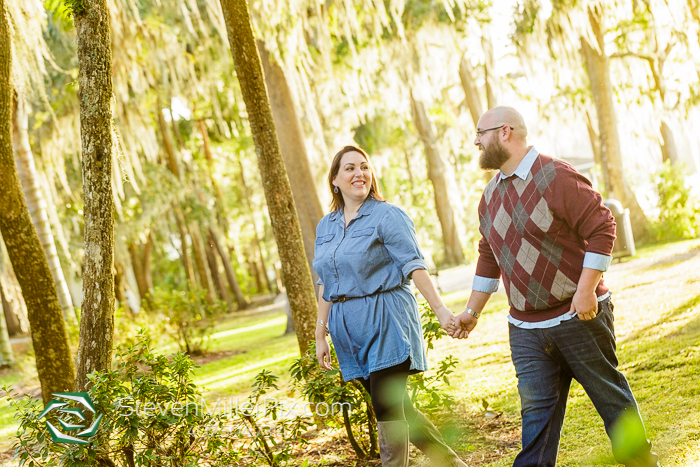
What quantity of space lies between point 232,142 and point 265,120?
69.3 ft

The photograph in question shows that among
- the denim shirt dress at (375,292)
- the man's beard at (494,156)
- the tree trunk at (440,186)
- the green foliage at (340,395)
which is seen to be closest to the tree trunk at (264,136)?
the green foliage at (340,395)

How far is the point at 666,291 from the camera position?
8.52 meters

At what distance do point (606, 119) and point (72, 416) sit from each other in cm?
1340

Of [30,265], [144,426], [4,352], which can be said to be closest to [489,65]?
[4,352]

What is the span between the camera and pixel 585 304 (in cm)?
274

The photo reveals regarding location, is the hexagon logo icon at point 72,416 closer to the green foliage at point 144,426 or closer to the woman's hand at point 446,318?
the green foliage at point 144,426

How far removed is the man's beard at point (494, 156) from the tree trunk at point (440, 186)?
1919 cm

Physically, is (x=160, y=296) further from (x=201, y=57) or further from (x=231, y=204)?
(x=231, y=204)

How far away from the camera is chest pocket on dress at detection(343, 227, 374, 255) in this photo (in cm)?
324

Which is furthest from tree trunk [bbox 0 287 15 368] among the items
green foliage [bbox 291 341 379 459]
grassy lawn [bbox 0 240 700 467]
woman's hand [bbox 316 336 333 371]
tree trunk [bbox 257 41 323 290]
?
woman's hand [bbox 316 336 333 371]

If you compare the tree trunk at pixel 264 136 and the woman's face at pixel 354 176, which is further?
the tree trunk at pixel 264 136

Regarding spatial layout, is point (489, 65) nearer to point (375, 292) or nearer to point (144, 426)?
point (375, 292)

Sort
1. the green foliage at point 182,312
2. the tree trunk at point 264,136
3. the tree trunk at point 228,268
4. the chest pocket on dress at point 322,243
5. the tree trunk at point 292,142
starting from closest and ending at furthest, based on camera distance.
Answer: the chest pocket on dress at point 322,243
the tree trunk at point 264,136
the tree trunk at point 292,142
the green foliage at point 182,312
the tree trunk at point 228,268

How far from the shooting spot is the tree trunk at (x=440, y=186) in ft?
72.8
